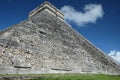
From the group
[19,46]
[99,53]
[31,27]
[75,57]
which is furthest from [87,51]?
[19,46]

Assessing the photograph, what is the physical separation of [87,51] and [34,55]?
5538mm

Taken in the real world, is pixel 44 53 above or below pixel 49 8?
below

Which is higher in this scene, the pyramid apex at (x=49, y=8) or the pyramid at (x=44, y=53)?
the pyramid apex at (x=49, y=8)

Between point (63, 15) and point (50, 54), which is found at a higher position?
point (63, 15)

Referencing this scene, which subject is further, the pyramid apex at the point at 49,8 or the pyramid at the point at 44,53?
the pyramid apex at the point at 49,8

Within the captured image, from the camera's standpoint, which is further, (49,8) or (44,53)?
(49,8)

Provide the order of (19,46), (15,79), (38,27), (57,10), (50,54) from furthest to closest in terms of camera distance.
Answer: (57,10), (38,27), (50,54), (19,46), (15,79)

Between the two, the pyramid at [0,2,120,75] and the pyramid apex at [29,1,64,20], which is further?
the pyramid apex at [29,1,64,20]

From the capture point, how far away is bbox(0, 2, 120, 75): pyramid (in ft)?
25.5

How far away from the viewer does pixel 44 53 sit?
942cm

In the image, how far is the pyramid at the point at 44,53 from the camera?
7.78 metres

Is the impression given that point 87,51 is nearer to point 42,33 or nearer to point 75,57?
point 75,57

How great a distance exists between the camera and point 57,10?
19.3 m

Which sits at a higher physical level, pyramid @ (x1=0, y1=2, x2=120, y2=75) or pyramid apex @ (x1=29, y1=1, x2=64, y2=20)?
pyramid apex @ (x1=29, y1=1, x2=64, y2=20)
